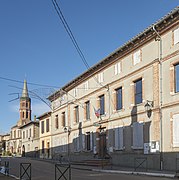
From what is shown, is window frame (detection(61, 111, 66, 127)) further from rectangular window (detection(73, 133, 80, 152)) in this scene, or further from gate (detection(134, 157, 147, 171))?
gate (detection(134, 157, 147, 171))

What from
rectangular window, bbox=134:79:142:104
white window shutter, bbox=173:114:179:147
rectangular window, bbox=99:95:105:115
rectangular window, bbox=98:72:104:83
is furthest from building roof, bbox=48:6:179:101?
white window shutter, bbox=173:114:179:147

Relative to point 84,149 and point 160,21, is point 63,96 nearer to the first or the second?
point 84,149

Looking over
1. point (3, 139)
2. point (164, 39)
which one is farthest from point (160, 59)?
point (3, 139)

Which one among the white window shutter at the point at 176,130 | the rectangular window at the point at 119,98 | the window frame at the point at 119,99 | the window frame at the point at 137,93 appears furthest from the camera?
the rectangular window at the point at 119,98

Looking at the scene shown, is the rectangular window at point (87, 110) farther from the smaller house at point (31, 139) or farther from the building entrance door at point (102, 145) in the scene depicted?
the smaller house at point (31, 139)

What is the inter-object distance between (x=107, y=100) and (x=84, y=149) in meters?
8.31

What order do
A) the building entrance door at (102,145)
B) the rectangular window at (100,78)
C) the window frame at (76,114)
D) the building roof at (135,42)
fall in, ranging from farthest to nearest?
the window frame at (76,114) → the rectangular window at (100,78) → the building entrance door at (102,145) → the building roof at (135,42)

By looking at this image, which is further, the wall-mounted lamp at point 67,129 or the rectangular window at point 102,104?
the wall-mounted lamp at point 67,129

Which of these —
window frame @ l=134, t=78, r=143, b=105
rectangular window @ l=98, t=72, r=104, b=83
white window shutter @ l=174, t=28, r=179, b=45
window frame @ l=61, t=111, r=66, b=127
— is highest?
white window shutter @ l=174, t=28, r=179, b=45

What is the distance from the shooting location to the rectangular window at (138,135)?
2795 centimetres

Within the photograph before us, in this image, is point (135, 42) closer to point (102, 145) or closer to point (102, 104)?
point (102, 104)

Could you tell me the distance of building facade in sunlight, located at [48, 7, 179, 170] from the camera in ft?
80.8

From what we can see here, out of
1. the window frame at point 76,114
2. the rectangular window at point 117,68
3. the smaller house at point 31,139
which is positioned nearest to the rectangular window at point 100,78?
the rectangular window at point 117,68

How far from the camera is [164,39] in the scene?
25.5m
